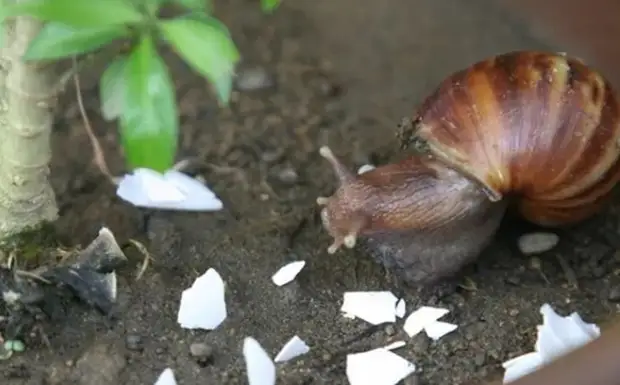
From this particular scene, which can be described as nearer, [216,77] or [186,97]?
[216,77]

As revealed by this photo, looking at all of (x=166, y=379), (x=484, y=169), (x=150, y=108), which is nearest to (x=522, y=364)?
(x=484, y=169)

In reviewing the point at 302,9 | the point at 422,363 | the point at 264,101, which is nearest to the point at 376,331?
the point at 422,363

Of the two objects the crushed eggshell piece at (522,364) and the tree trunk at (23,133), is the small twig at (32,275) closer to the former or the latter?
the tree trunk at (23,133)

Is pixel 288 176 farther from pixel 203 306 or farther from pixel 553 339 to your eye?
pixel 553 339

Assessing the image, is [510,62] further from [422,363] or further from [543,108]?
[422,363]

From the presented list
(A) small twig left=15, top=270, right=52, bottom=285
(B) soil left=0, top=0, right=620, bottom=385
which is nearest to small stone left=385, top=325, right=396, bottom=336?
(B) soil left=0, top=0, right=620, bottom=385

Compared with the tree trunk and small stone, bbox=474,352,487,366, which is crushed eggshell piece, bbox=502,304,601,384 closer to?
small stone, bbox=474,352,487,366

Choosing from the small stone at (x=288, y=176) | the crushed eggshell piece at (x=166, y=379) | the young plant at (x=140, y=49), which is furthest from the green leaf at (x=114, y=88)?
the small stone at (x=288, y=176)
